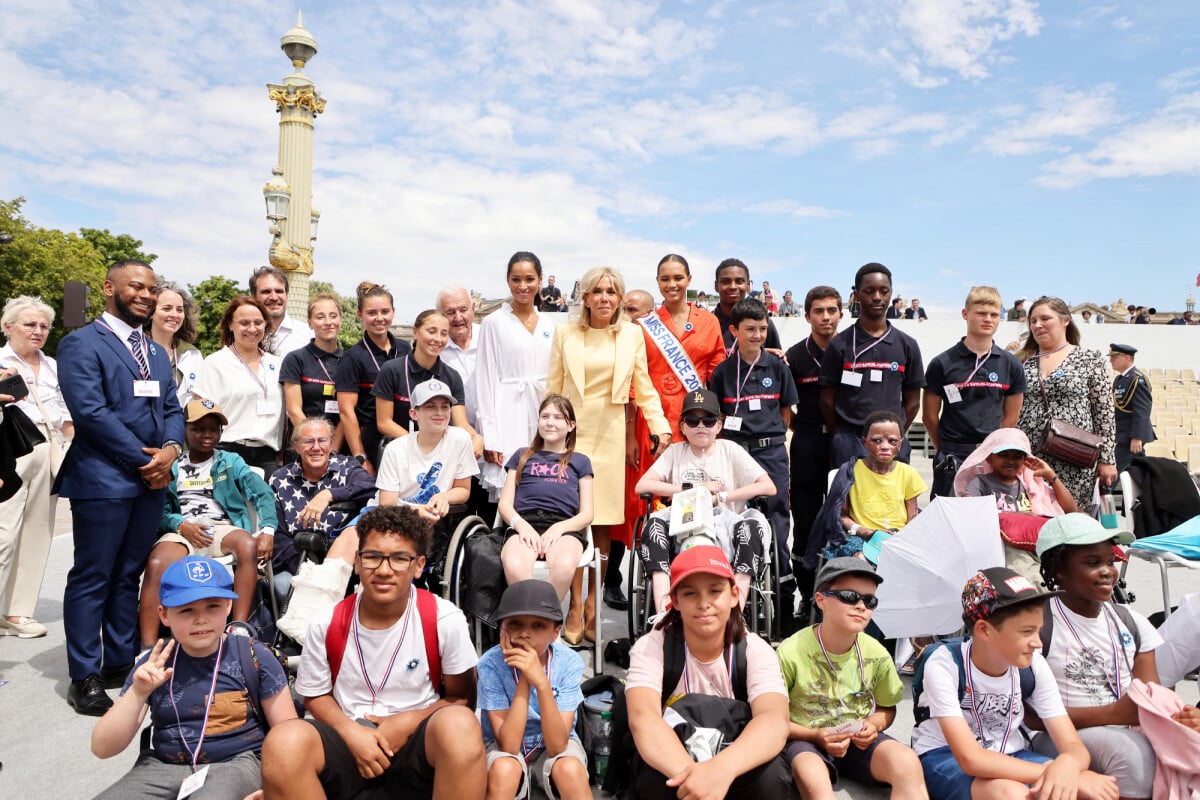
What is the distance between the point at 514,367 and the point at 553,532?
127cm

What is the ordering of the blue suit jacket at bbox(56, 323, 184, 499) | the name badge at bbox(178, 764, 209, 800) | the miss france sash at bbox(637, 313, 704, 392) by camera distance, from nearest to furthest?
the name badge at bbox(178, 764, 209, 800), the blue suit jacket at bbox(56, 323, 184, 499), the miss france sash at bbox(637, 313, 704, 392)

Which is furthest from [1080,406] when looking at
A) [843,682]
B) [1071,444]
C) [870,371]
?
[843,682]

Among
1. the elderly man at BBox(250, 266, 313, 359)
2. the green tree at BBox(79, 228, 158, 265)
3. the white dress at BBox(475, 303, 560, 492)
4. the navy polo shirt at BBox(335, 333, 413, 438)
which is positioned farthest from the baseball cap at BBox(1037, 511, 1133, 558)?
the green tree at BBox(79, 228, 158, 265)

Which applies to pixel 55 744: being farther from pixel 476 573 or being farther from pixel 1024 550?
pixel 1024 550

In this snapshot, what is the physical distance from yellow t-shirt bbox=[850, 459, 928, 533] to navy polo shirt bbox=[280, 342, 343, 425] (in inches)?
119

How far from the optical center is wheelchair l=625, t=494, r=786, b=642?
3449mm

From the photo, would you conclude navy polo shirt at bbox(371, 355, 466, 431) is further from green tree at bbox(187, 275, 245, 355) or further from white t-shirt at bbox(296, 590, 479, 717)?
green tree at bbox(187, 275, 245, 355)

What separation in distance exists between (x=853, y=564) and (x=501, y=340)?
264cm

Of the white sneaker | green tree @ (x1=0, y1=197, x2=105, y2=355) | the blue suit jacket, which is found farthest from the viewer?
green tree @ (x1=0, y1=197, x2=105, y2=355)

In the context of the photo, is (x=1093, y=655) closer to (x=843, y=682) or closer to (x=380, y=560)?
(x=843, y=682)

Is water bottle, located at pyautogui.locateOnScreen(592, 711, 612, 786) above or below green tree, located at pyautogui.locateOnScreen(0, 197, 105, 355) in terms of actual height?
below

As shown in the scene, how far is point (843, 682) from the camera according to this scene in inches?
101

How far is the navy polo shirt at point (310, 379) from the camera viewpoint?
184 inches

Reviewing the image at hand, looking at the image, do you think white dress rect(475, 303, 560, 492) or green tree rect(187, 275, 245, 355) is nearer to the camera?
white dress rect(475, 303, 560, 492)
